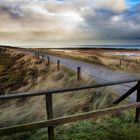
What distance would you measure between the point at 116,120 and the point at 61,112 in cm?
195

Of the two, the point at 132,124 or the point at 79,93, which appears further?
the point at 79,93

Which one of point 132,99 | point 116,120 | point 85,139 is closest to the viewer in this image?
point 85,139

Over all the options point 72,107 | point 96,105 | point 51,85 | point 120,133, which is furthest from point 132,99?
point 51,85

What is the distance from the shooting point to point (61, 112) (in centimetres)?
816

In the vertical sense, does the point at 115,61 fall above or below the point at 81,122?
below

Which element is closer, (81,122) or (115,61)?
(81,122)

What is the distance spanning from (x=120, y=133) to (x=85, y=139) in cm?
88

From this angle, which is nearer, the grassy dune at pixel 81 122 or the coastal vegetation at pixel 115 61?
the grassy dune at pixel 81 122

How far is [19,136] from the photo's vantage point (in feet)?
21.1

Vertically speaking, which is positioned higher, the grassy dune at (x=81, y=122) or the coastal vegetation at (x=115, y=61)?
the grassy dune at (x=81, y=122)

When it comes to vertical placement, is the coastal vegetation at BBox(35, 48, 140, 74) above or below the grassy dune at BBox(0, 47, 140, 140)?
below

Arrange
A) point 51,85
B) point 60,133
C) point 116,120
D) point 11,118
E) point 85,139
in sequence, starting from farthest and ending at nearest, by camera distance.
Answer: point 51,85, point 11,118, point 116,120, point 60,133, point 85,139

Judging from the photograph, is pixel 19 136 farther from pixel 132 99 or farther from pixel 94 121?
pixel 132 99

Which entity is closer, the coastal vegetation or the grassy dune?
the grassy dune
